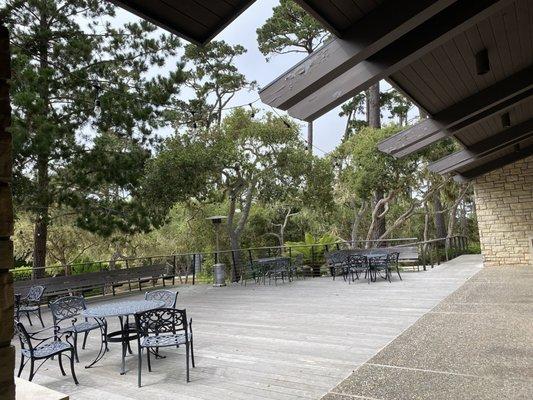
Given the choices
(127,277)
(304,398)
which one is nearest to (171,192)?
(127,277)

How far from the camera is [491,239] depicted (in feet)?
29.7

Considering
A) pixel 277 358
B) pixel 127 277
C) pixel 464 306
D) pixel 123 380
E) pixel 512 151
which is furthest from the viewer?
pixel 127 277

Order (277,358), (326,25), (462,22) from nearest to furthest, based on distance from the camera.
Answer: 1. (326,25)
2. (462,22)
3. (277,358)

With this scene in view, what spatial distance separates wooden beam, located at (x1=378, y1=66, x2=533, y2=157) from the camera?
4.49 metres

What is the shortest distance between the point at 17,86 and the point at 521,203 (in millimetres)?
10646

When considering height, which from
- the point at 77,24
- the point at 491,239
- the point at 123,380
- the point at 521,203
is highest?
the point at 77,24

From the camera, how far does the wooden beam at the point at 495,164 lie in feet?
27.8

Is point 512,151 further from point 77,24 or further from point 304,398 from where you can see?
point 77,24

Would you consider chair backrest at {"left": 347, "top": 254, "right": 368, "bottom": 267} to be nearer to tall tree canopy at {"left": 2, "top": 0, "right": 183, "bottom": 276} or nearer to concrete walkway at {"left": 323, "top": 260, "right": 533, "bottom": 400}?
concrete walkway at {"left": 323, "top": 260, "right": 533, "bottom": 400}

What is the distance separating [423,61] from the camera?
3658 mm

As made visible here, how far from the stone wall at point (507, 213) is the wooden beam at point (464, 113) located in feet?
14.4

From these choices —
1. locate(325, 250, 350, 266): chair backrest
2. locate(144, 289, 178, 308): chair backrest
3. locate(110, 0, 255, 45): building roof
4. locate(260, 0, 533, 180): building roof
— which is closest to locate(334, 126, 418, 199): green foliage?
locate(325, 250, 350, 266): chair backrest

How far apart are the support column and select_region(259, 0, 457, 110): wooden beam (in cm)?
188

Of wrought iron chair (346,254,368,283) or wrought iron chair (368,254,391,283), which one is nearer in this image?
wrought iron chair (368,254,391,283)
